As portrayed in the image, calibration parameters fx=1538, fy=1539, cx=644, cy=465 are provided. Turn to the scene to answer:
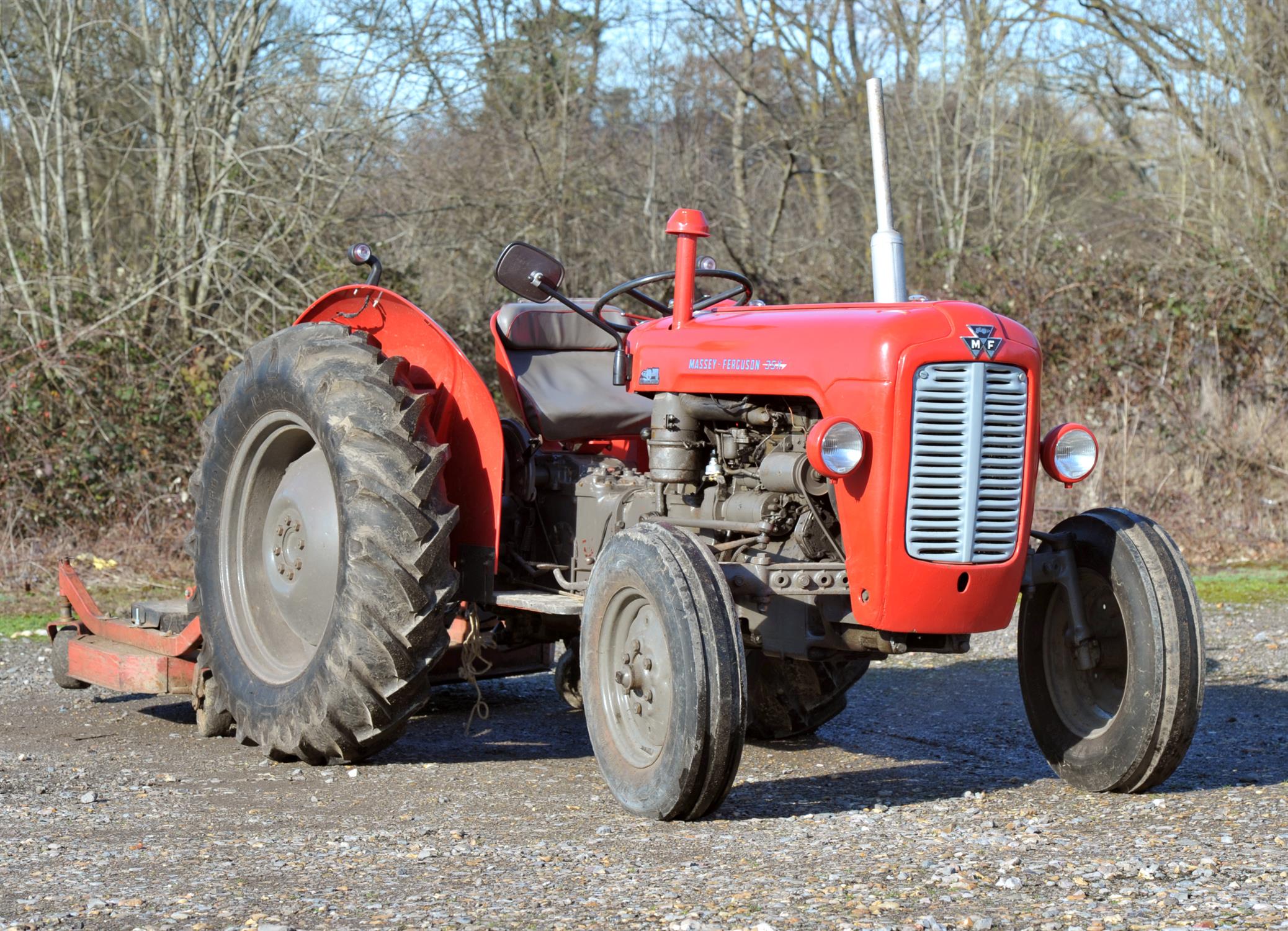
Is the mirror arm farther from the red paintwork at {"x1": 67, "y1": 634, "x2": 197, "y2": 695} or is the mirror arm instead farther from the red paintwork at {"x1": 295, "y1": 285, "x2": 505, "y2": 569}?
the red paintwork at {"x1": 67, "y1": 634, "x2": 197, "y2": 695}

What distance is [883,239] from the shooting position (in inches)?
185

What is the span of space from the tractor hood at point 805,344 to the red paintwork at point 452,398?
1.79 ft

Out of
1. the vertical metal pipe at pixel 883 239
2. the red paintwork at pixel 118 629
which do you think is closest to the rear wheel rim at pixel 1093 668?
the vertical metal pipe at pixel 883 239

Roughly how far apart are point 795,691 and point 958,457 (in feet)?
4.98

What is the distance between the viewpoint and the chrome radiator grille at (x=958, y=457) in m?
4.12

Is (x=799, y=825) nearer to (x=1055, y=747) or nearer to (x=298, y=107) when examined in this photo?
(x=1055, y=747)

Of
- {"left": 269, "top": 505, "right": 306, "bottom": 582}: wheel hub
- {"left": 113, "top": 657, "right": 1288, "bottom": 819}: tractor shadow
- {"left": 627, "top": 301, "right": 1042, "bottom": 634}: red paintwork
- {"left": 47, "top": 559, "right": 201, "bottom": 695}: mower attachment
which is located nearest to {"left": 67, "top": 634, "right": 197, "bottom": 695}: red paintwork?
{"left": 47, "top": 559, "right": 201, "bottom": 695}: mower attachment

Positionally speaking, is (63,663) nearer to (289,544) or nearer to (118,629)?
(118,629)

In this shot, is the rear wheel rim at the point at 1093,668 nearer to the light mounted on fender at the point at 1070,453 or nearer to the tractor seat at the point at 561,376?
the light mounted on fender at the point at 1070,453

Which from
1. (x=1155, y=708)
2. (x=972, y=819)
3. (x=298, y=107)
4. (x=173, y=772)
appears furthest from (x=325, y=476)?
(x=298, y=107)

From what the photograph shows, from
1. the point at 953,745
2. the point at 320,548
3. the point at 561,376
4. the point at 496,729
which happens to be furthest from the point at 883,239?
the point at 496,729

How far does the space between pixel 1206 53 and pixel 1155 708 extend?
12.0m

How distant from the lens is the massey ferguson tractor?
4.14 meters

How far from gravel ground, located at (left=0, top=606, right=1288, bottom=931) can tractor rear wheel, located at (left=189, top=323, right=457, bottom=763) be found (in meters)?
0.24
